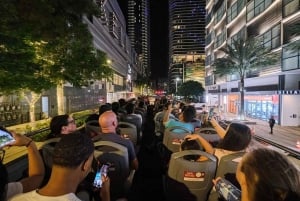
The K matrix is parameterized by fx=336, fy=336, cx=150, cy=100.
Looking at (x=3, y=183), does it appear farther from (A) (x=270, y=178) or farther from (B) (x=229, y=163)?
(B) (x=229, y=163)

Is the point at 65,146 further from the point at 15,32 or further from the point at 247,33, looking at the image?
the point at 247,33

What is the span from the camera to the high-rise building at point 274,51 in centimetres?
3216

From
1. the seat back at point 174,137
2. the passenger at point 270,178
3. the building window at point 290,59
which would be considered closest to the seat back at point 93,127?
the seat back at point 174,137

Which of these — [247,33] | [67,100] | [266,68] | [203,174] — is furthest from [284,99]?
[203,174]

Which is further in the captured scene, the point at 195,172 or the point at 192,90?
the point at 192,90

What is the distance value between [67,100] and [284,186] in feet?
148

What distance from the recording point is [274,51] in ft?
117

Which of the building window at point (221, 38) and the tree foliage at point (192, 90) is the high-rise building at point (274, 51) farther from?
the tree foliage at point (192, 90)

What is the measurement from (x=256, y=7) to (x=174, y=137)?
3919cm

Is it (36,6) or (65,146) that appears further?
(36,6)

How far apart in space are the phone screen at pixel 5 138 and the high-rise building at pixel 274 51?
23.2 meters

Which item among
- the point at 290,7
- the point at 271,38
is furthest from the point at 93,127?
the point at 271,38

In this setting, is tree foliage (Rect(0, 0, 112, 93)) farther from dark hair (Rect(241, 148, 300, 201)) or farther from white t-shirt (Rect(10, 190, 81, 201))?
dark hair (Rect(241, 148, 300, 201))

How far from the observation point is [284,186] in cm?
183
